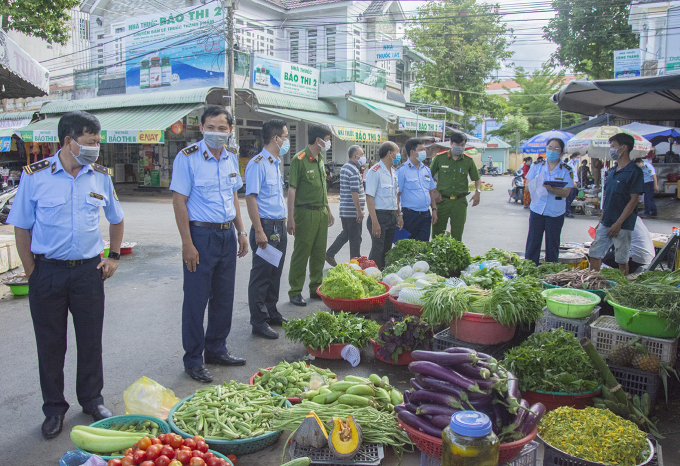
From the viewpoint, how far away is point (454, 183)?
25.3 feet

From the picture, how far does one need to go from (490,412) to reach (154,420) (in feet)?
6.82

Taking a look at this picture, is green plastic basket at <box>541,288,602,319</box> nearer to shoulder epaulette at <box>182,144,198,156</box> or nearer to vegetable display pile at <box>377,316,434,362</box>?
vegetable display pile at <box>377,316,434,362</box>

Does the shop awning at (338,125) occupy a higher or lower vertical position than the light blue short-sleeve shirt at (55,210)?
higher

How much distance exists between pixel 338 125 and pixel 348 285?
675 inches

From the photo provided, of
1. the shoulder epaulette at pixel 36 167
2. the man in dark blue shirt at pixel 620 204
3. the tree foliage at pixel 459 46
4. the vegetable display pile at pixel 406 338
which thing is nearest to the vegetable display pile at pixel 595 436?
the vegetable display pile at pixel 406 338

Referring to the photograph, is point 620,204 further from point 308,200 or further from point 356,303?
point 308,200

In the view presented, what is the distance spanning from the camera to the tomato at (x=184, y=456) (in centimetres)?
263

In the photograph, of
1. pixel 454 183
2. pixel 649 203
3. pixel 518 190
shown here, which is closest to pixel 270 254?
pixel 454 183

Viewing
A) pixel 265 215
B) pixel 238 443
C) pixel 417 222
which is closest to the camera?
pixel 238 443

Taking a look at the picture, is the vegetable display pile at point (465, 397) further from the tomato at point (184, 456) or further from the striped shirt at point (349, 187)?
the striped shirt at point (349, 187)

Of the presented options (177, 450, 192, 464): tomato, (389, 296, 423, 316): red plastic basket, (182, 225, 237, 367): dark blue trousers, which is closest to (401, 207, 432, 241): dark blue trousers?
(389, 296, 423, 316): red plastic basket

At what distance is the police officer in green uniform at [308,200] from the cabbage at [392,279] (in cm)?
95

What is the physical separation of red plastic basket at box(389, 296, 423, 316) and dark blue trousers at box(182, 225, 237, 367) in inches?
71.2

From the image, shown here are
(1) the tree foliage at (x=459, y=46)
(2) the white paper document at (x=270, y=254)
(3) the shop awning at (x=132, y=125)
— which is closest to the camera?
(2) the white paper document at (x=270, y=254)
